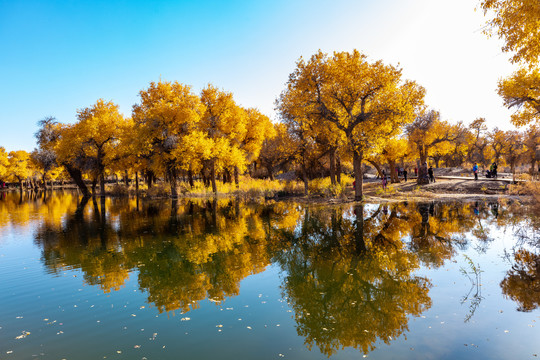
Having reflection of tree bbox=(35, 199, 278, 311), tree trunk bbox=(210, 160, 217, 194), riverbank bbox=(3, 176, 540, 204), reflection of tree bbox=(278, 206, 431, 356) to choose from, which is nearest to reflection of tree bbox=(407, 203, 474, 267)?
reflection of tree bbox=(278, 206, 431, 356)

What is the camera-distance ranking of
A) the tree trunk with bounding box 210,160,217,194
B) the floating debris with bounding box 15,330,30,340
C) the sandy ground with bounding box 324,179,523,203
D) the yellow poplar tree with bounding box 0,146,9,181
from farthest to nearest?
1. the yellow poplar tree with bounding box 0,146,9,181
2. the tree trunk with bounding box 210,160,217,194
3. the sandy ground with bounding box 324,179,523,203
4. the floating debris with bounding box 15,330,30,340

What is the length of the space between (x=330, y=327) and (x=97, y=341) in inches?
173

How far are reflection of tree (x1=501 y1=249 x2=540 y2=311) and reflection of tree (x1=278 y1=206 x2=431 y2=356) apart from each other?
6.02ft

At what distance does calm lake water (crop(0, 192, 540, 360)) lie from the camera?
18.7ft

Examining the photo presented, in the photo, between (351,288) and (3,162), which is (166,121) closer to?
(351,288)

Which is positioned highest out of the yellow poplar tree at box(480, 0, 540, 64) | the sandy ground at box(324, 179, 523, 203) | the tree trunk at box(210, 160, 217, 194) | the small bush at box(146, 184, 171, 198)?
the yellow poplar tree at box(480, 0, 540, 64)

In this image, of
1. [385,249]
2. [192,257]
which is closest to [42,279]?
[192,257]

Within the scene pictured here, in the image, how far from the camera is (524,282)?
8164 millimetres

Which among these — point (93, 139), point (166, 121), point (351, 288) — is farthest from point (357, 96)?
point (93, 139)

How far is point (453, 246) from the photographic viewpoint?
11.9 m

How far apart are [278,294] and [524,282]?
20.6 feet

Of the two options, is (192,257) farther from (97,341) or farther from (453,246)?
(453,246)

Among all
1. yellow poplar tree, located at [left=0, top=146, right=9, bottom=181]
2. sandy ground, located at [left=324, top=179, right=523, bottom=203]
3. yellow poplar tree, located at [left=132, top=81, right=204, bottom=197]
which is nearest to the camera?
sandy ground, located at [left=324, top=179, right=523, bottom=203]

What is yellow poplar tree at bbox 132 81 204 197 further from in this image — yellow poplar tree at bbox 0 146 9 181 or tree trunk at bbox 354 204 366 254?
yellow poplar tree at bbox 0 146 9 181
